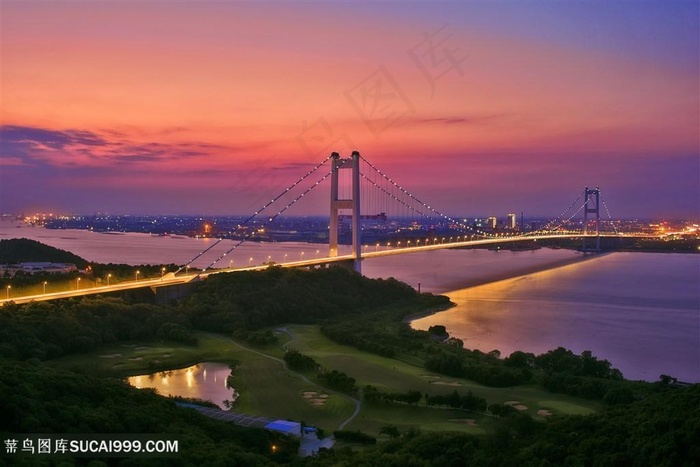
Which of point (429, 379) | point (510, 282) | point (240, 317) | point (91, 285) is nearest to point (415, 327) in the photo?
point (240, 317)

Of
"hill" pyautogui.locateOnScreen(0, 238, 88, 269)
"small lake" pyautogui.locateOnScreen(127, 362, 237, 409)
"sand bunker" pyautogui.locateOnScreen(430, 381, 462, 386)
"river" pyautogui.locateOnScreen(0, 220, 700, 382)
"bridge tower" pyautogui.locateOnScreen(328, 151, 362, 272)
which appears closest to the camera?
"small lake" pyautogui.locateOnScreen(127, 362, 237, 409)

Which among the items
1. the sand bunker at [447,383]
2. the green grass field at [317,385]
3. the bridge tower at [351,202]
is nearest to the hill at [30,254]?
the bridge tower at [351,202]

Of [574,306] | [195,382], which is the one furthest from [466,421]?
[574,306]

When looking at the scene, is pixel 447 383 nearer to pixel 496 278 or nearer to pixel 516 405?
pixel 516 405

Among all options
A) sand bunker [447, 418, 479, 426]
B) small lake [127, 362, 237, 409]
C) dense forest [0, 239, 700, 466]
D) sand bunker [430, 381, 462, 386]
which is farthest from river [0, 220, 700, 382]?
small lake [127, 362, 237, 409]

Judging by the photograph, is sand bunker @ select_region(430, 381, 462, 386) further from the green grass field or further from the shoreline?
the shoreline

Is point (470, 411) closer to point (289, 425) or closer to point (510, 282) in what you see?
point (289, 425)

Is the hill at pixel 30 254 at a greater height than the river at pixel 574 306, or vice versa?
the hill at pixel 30 254

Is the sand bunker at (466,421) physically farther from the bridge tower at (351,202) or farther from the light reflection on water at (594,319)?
the bridge tower at (351,202)
